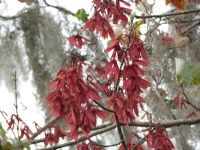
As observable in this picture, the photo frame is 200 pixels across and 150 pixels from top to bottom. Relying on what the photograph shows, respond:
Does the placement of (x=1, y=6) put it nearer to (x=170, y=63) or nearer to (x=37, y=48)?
(x=37, y=48)

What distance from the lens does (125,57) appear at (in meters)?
0.68

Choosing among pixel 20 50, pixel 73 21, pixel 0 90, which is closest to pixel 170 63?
pixel 73 21

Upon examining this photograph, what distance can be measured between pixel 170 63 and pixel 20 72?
1.08 m

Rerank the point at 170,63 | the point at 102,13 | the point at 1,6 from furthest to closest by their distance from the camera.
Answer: the point at 1,6
the point at 170,63
the point at 102,13

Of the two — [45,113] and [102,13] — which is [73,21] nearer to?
[45,113]

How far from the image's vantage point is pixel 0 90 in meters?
2.41

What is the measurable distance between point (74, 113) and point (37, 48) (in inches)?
63.7

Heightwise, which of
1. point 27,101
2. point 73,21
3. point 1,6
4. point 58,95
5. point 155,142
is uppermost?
point 1,6

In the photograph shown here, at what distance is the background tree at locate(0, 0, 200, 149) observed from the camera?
709 mm

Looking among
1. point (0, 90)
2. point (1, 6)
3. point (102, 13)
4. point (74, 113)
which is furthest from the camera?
point (0, 90)

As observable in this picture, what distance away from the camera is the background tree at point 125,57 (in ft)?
2.33

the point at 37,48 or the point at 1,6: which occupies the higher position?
the point at 1,6

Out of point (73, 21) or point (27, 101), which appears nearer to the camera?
point (73, 21)

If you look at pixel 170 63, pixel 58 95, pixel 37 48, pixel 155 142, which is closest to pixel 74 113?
pixel 58 95
